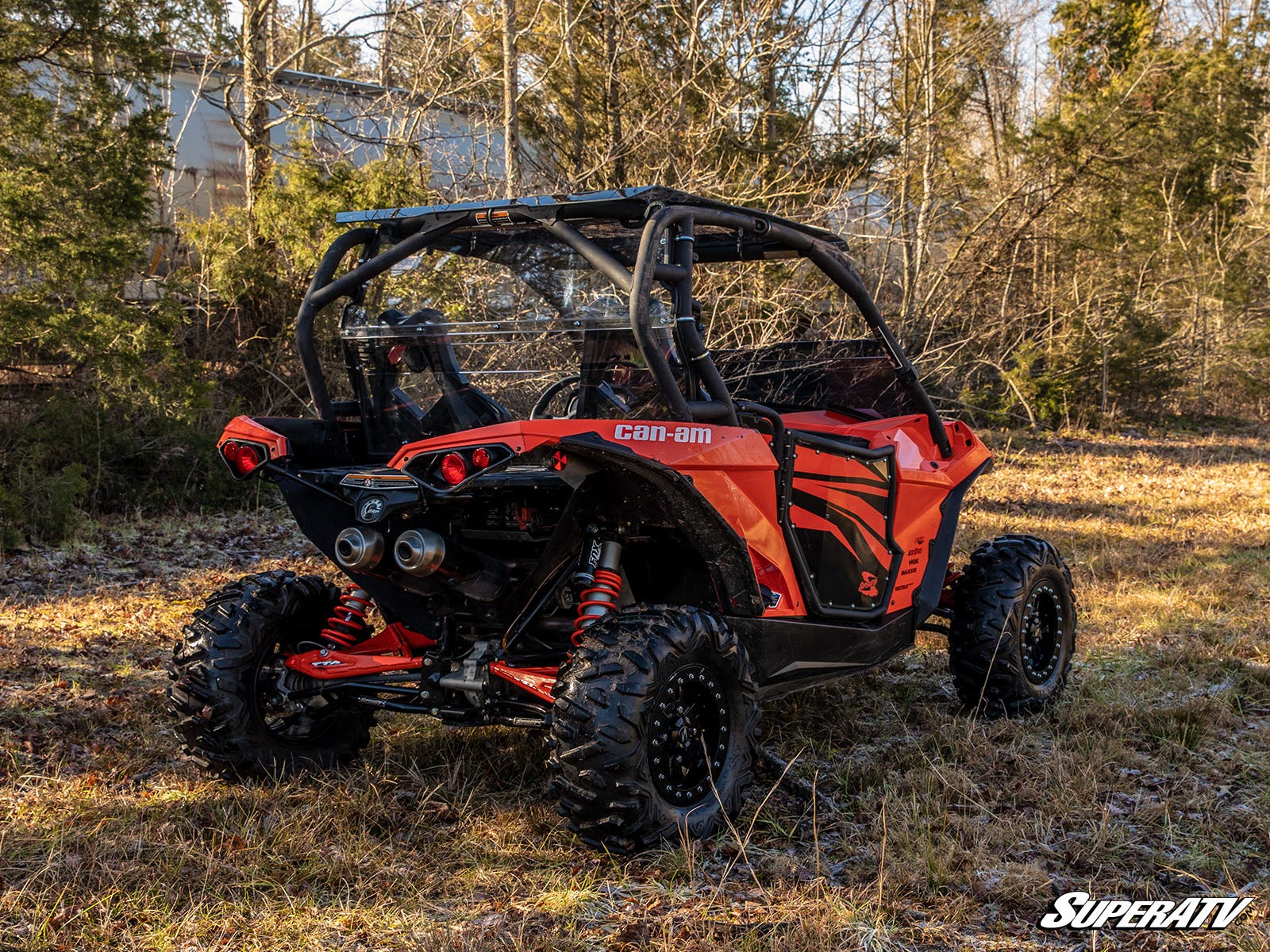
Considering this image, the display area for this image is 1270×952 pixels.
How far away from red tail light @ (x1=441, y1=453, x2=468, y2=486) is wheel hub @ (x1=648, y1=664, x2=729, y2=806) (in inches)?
36.5

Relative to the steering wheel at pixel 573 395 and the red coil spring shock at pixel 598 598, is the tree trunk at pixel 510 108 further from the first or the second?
the red coil spring shock at pixel 598 598

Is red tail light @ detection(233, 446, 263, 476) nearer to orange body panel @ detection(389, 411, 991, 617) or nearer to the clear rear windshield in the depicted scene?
the clear rear windshield

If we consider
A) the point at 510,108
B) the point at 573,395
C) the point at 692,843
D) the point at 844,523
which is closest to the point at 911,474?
the point at 844,523

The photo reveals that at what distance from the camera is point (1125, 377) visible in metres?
19.8

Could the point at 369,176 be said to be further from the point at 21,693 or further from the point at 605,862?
the point at 605,862

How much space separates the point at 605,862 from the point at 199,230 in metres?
10.4

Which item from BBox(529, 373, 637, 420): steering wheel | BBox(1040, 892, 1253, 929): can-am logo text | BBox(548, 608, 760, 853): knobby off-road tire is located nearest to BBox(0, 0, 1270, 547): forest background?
BBox(529, 373, 637, 420): steering wheel

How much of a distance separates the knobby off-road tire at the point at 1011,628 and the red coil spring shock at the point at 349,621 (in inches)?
111

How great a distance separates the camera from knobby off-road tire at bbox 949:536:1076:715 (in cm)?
551

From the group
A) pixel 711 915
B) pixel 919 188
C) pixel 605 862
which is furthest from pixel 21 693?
pixel 919 188

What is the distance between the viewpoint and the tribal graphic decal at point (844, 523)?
182 inches

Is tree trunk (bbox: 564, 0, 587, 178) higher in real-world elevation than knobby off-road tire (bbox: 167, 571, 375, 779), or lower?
higher

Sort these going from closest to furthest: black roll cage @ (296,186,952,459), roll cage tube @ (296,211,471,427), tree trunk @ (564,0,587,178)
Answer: black roll cage @ (296,186,952,459) < roll cage tube @ (296,211,471,427) < tree trunk @ (564,0,587,178)

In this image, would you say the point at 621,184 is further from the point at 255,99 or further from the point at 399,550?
the point at 399,550
